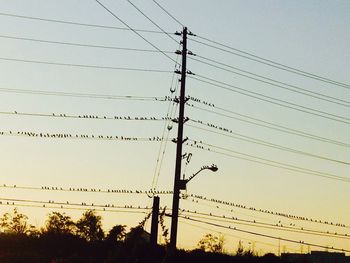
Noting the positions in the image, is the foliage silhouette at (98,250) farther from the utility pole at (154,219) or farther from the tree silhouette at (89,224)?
the tree silhouette at (89,224)

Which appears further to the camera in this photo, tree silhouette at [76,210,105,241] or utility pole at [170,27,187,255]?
tree silhouette at [76,210,105,241]

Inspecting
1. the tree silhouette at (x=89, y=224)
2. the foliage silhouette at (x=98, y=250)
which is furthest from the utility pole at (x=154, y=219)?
the tree silhouette at (x=89, y=224)

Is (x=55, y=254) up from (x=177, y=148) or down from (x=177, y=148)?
down

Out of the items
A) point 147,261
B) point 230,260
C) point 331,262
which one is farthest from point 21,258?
point 331,262

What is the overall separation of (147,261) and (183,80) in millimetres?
16117

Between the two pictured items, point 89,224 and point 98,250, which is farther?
point 89,224

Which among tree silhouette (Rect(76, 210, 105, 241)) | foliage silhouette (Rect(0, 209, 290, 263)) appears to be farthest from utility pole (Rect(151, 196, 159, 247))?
tree silhouette (Rect(76, 210, 105, 241))

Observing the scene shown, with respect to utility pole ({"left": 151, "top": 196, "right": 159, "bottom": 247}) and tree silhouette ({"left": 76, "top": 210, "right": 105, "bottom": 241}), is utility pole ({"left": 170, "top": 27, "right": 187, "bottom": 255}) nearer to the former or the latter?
utility pole ({"left": 151, "top": 196, "right": 159, "bottom": 247})

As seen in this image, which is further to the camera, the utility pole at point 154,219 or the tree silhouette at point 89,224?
the tree silhouette at point 89,224

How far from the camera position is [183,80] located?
153ft

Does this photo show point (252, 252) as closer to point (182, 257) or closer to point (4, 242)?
point (182, 257)

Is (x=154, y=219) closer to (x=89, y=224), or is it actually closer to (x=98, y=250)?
(x=98, y=250)

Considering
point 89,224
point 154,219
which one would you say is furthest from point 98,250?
point 89,224

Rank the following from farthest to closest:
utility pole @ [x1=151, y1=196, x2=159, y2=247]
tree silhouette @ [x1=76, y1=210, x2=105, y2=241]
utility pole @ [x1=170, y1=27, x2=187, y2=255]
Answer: tree silhouette @ [x1=76, y1=210, x2=105, y2=241]
utility pole @ [x1=151, y1=196, x2=159, y2=247]
utility pole @ [x1=170, y1=27, x2=187, y2=255]
